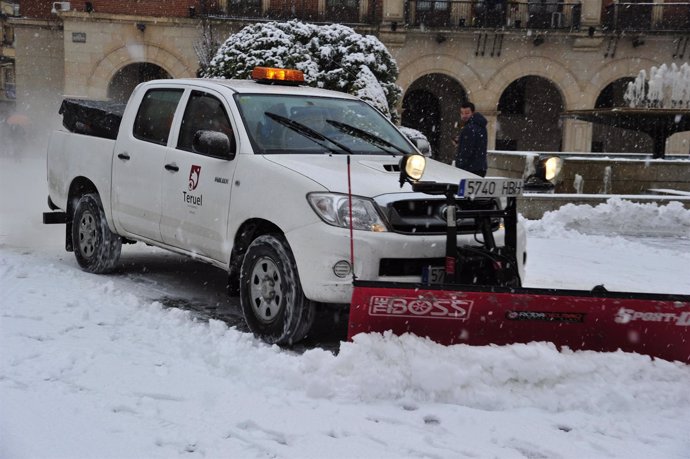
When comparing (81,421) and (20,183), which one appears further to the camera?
(20,183)

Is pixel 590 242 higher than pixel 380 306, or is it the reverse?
pixel 380 306

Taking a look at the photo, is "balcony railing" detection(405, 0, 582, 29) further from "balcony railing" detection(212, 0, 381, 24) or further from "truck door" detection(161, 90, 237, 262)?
"truck door" detection(161, 90, 237, 262)

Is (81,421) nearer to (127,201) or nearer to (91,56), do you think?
(127,201)

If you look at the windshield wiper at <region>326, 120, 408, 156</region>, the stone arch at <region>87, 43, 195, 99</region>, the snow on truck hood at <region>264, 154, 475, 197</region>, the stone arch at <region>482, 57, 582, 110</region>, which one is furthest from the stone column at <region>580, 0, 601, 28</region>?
the snow on truck hood at <region>264, 154, 475, 197</region>

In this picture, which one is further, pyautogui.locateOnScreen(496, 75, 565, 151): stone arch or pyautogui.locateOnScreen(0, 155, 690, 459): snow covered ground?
pyautogui.locateOnScreen(496, 75, 565, 151): stone arch

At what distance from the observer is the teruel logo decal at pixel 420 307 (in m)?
4.46

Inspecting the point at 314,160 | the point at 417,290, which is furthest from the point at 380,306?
the point at 314,160

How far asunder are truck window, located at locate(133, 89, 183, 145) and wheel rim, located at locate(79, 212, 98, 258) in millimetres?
1066

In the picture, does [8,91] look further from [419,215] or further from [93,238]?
[419,215]

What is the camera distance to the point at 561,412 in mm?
4359

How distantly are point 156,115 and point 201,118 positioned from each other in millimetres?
723

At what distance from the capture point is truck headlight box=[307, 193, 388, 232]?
4988mm

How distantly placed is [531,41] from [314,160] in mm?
24216

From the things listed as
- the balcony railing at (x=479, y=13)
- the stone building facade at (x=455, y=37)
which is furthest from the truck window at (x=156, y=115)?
the balcony railing at (x=479, y=13)
